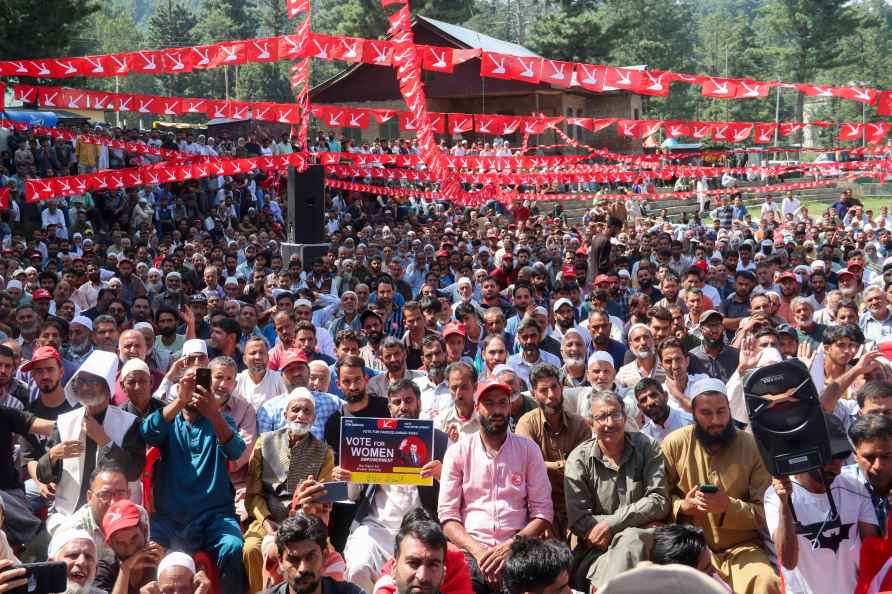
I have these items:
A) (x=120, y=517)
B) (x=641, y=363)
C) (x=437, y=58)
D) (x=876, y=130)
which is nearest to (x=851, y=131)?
(x=876, y=130)

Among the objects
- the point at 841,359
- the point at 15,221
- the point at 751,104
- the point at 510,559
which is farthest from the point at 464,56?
the point at 751,104

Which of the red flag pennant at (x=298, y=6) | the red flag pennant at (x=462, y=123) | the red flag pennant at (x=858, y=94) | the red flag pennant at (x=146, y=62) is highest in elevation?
the red flag pennant at (x=298, y=6)

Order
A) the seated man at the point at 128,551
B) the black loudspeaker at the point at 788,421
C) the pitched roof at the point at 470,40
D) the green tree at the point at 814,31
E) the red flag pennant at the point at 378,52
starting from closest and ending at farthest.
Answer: the black loudspeaker at the point at 788,421, the seated man at the point at 128,551, the red flag pennant at the point at 378,52, the pitched roof at the point at 470,40, the green tree at the point at 814,31

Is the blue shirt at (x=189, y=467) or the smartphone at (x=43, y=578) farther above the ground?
the smartphone at (x=43, y=578)

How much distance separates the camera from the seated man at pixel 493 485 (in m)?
5.64

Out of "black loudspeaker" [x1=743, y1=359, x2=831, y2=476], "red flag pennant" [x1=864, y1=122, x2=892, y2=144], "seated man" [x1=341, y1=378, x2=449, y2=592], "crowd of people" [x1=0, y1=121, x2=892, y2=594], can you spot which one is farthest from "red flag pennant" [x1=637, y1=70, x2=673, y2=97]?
"black loudspeaker" [x1=743, y1=359, x2=831, y2=476]

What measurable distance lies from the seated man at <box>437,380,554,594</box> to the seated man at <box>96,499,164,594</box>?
1.62m

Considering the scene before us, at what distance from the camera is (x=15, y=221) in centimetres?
1816

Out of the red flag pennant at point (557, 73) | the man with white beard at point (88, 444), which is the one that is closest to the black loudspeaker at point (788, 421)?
the man with white beard at point (88, 444)

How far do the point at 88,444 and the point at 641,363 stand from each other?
4187mm

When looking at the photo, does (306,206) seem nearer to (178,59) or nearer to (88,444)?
(178,59)

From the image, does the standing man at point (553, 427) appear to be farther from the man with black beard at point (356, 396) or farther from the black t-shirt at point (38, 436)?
the black t-shirt at point (38, 436)

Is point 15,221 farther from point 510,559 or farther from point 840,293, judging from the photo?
point 510,559

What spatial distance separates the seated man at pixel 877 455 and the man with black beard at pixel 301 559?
2362 millimetres
